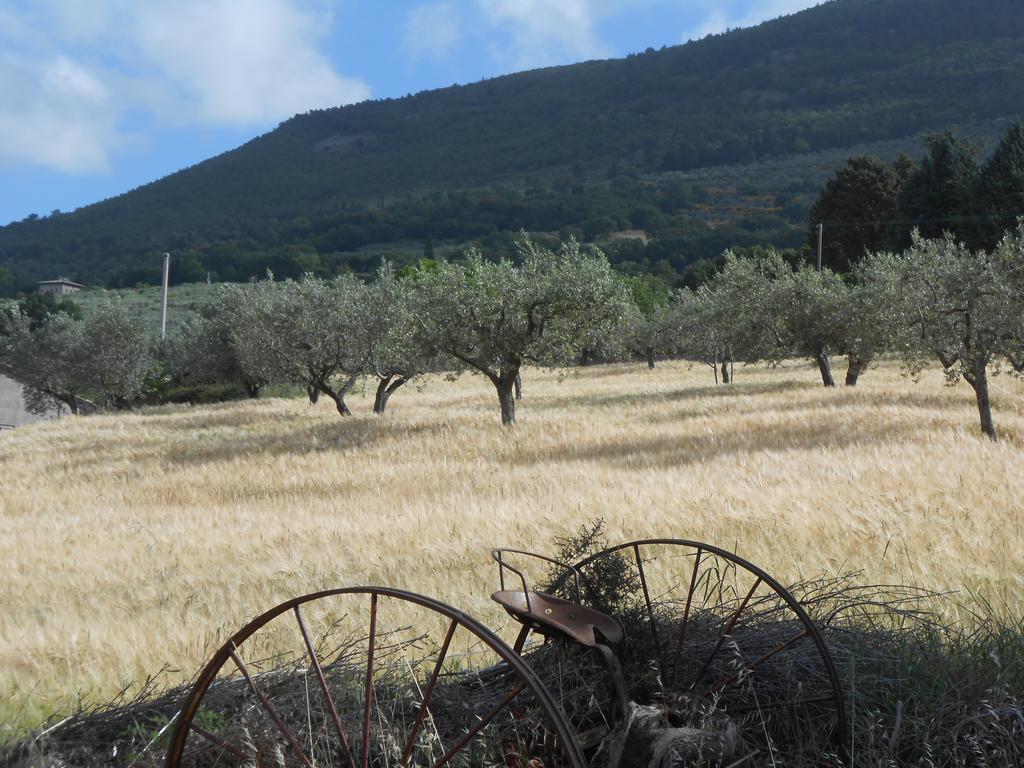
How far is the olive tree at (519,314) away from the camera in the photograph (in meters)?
23.7

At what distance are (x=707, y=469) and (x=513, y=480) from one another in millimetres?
3221

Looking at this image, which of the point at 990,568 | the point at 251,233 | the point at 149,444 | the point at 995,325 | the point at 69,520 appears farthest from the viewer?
the point at 251,233

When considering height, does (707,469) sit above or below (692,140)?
below

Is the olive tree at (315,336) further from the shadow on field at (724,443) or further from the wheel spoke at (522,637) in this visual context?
the wheel spoke at (522,637)

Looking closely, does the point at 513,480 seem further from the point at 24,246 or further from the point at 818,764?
the point at 24,246

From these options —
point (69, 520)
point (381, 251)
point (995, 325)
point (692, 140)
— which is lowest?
point (69, 520)

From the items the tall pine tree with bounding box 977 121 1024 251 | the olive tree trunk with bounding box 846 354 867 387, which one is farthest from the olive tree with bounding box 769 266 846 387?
the tall pine tree with bounding box 977 121 1024 251

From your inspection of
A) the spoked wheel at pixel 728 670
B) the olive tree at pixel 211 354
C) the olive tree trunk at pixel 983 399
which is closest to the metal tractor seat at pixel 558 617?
the spoked wheel at pixel 728 670

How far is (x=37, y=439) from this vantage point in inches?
1125

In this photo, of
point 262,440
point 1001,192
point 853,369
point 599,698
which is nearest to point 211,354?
point 262,440

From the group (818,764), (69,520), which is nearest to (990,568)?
(818,764)

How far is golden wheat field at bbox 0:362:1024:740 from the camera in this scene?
678cm

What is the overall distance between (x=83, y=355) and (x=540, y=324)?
30.3 metres

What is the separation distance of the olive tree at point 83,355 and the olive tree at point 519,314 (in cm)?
2573
